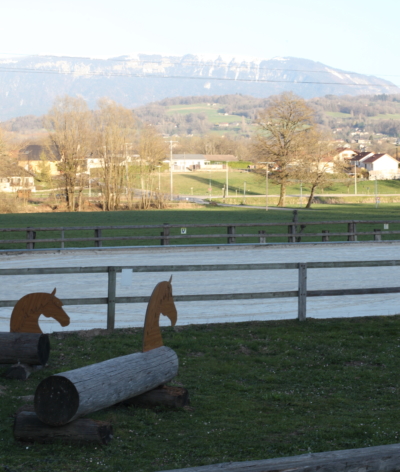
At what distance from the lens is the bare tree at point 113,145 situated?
70.3 metres

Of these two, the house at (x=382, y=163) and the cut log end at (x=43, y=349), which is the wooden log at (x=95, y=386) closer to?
the cut log end at (x=43, y=349)

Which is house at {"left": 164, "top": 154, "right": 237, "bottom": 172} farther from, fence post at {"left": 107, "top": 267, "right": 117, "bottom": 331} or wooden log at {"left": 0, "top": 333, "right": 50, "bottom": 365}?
wooden log at {"left": 0, "top": 333, "right": 50, "bottom": 365}

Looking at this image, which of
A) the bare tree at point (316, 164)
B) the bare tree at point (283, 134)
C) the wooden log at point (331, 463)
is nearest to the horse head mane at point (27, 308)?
the wooden log at point (331, 463)

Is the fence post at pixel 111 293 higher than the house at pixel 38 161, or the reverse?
the house at pixel 38 161

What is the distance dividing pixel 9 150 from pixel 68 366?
210 ft

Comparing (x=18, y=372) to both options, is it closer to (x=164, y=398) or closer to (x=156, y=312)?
(x=156, y=312)

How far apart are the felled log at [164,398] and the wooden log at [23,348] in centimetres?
139

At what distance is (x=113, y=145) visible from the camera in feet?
237

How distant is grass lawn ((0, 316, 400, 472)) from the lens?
475 cm

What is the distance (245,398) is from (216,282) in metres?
8.61

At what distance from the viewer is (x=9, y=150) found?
220 feet

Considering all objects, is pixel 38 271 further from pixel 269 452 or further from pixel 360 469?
pixel 360 469

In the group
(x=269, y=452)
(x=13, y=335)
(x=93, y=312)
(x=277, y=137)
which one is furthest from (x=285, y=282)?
(x=277, y=137)

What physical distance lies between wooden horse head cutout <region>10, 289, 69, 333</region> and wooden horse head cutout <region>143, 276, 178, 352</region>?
48.0 inches
